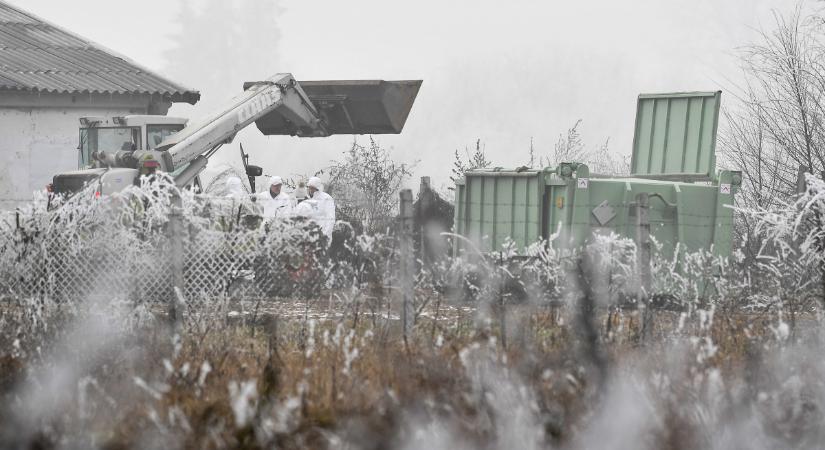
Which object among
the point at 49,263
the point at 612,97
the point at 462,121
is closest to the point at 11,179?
the point at 49,263

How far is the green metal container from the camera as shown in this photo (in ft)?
43.8

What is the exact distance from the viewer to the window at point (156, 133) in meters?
19.2

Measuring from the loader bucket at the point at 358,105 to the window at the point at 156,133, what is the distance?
149 centimetres

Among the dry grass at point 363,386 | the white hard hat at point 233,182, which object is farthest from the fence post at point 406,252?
the white hard hat at point 233,182

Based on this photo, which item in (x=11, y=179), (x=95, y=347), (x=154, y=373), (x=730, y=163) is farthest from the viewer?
(x=11, y=179)

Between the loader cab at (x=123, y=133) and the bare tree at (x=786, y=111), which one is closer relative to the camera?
the bare tree at (x=786, y=111)

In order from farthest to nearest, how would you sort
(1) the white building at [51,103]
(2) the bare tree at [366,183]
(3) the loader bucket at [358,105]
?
1. (1) the white building at [51,103]
2. (2) the bare tree at [366,183]
3. (3) the loader bucket at [358,105]

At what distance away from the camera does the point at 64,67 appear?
1020 inches

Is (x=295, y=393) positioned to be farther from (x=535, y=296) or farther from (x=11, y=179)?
(x=11, y=179)

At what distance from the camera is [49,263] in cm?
993

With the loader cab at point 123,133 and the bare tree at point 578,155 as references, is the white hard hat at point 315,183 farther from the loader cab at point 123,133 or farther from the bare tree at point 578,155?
the bare tree at point 578,155

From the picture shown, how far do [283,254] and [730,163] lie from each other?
1065 cm

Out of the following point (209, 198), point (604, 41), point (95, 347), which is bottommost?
point (95, 347)

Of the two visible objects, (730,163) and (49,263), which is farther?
(730,163)
